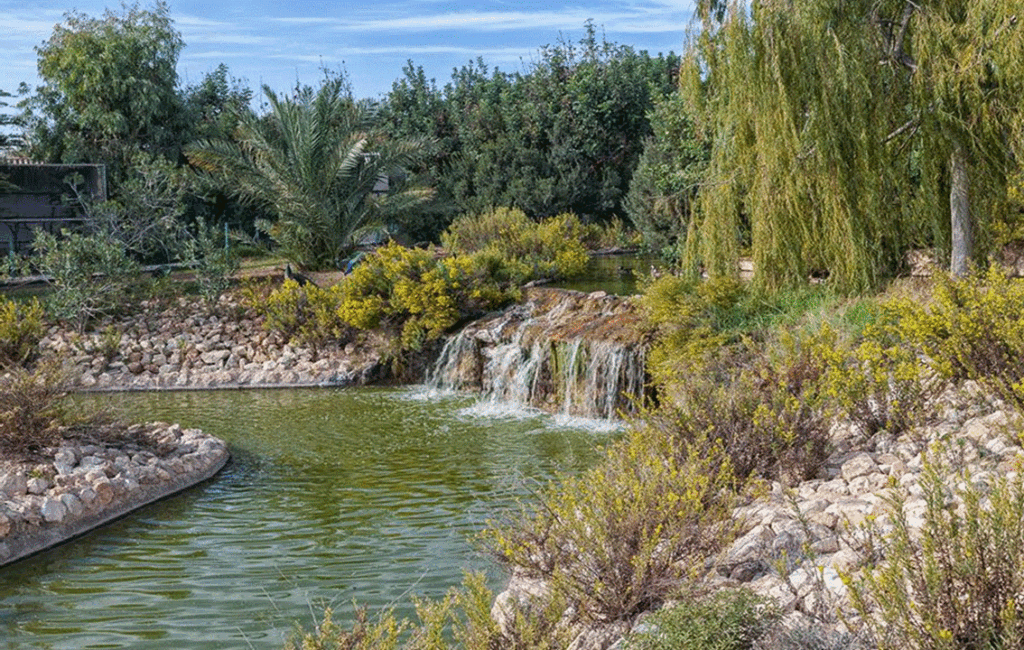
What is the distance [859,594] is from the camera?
4.46 m

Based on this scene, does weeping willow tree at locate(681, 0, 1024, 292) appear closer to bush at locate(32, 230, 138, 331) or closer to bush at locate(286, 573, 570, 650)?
bush at locate(286, 573, 570, 650)

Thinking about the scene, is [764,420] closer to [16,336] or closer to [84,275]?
[16,336]

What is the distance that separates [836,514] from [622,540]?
1385 mm

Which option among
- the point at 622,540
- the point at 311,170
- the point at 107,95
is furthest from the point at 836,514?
the point at 107,95

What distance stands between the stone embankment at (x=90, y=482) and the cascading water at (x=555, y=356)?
470 cm

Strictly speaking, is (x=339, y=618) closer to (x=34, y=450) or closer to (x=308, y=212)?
(x=34, y=450)

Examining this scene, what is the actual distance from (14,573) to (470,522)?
11.5ft

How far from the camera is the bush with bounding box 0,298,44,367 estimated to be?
16.0 meters

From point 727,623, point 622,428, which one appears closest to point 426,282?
point 622,428

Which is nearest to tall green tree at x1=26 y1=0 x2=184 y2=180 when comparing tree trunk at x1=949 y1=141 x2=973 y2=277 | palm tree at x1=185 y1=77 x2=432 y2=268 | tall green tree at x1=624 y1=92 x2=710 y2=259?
palm tree at x1=185 y1=77 x2=432 y2=268

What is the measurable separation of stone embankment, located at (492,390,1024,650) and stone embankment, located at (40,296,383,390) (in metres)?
10.2

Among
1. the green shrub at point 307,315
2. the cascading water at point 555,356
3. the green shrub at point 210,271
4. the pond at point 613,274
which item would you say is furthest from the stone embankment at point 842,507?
the green shrub at point 210,271

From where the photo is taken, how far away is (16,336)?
16.2 meters

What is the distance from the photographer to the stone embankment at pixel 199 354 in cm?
1644
